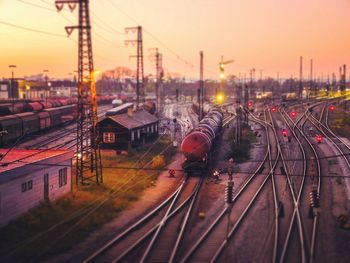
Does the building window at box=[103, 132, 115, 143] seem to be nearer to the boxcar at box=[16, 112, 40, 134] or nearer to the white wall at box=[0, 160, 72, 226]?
the boxcar at box=[16, 112, 40, 134]

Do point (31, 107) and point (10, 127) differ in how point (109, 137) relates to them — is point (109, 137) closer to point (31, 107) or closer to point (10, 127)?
point (10, 127)

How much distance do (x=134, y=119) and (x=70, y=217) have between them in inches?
1094

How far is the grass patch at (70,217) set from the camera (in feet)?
63.5

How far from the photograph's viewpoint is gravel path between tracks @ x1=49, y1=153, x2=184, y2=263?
745 inches

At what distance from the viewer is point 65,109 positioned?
73750mm

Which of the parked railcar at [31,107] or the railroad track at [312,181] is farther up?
the parked railcar at [31,107]

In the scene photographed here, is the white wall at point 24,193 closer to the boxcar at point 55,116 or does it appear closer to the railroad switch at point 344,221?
the railroad switch at point 344,221

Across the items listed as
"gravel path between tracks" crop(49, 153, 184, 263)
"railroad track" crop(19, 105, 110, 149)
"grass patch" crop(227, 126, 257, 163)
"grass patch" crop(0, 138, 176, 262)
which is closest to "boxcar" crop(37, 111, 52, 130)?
"railroad track" crop(19, 105, 110, 149)

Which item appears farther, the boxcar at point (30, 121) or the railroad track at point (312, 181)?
the boxcar at point (30, 121)

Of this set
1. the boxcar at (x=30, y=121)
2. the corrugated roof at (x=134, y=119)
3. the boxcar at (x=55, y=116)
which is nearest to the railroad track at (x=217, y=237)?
the corrugated roof at (x=134, y=119)

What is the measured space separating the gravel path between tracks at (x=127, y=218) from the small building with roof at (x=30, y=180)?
15.9ft

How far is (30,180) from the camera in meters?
24.7

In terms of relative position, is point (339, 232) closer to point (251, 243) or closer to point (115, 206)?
point (251, 243)

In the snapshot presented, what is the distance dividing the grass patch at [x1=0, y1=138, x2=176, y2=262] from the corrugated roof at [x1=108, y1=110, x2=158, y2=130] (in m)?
10.8
